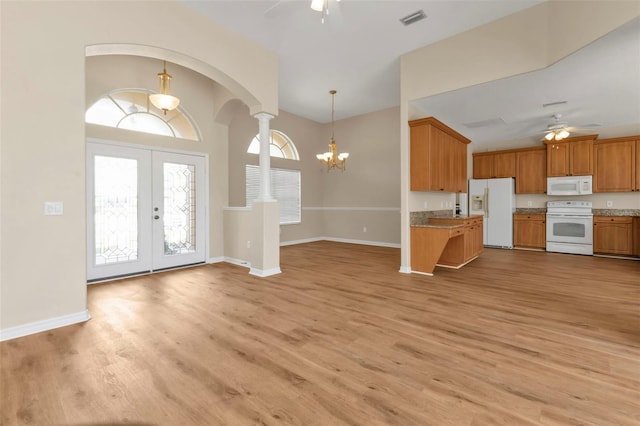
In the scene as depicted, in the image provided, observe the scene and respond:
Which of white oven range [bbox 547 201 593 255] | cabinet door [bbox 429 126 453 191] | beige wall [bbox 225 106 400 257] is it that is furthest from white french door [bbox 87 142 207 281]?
white oven range [bbox 547 201 593 255]

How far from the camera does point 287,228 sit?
8.03 m

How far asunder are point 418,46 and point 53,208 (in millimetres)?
5244

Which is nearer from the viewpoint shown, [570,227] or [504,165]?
[570,227]

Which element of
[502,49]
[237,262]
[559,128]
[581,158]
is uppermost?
[502,49]

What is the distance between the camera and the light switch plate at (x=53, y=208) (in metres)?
2.68

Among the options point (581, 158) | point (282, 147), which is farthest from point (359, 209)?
point (581, 158)

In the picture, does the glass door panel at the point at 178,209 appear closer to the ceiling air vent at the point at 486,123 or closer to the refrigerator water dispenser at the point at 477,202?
the ceiling air vent at the point at 486,123

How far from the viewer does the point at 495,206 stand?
7.18 meters

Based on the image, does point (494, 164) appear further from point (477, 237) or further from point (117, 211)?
point (117, 211)

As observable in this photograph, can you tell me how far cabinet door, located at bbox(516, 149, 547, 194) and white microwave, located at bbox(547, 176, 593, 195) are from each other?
19 centimetres

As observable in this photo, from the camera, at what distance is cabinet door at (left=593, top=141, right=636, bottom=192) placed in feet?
19.4

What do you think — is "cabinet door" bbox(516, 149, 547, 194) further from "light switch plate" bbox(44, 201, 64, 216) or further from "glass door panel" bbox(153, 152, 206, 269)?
"light switch plate" bbox(44, 201, 64, 216)

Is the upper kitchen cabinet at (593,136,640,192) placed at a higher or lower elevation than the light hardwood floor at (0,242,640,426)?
higher

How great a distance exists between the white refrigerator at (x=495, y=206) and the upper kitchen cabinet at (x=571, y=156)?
94 cm
